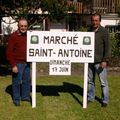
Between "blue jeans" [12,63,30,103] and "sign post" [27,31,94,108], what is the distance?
323mm

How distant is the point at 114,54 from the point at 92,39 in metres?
8.73

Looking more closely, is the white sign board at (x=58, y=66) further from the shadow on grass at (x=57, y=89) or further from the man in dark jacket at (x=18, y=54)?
the shadow on grass at (x=57, y=89)

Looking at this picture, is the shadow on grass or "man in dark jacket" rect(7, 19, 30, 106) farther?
the shadow on grass

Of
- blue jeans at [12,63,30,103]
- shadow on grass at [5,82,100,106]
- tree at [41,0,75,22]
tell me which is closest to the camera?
blue jeans at [12,63,30,103]

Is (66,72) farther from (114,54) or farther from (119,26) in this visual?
(119,26)

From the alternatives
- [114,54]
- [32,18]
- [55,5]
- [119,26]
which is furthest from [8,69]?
[119,26]

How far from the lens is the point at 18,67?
9.14 m

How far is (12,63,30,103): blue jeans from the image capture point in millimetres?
9211

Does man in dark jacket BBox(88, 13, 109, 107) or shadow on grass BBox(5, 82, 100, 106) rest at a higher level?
man in dark jacket BBox(88, 13, 109, 107)

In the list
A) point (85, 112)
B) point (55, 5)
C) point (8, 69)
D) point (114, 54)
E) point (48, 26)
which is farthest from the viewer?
point (48, 26)

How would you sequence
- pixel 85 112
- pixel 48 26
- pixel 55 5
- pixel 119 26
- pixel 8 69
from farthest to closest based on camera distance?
pixel 48 26 < pixel 119 26 < pixel 8 69 < pixel 55 5 < pixel 85 112

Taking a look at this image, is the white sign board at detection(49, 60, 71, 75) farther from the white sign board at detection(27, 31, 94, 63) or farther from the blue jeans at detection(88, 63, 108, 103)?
the blue jeans at detection(88, 63, 108, 103)

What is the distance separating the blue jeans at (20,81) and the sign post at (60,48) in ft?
1.06

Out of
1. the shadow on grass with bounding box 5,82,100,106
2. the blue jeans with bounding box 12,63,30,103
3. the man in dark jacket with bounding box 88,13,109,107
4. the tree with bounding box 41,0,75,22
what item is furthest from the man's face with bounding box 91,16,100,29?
the tree with bounding box 41,0,75,22
